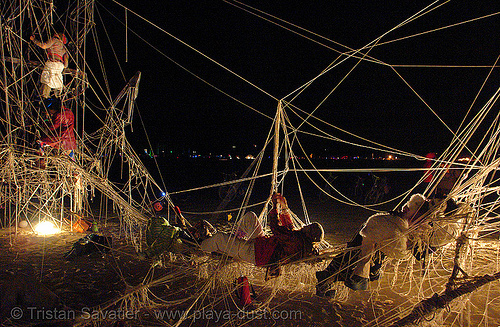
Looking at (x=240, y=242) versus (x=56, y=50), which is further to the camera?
(x=56, y=50)

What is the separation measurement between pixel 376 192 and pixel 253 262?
757 centimetres

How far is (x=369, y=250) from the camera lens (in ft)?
7.77

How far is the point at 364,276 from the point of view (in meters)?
2.41

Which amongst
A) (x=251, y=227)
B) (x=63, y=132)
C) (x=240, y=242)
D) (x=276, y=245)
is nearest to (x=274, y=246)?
(x=276, y=245)

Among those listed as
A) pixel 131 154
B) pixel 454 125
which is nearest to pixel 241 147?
pixel 454 125

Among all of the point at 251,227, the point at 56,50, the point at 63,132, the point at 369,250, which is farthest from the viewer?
the point at 63,132

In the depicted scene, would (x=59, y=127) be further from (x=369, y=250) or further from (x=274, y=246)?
(x=369, y=250)

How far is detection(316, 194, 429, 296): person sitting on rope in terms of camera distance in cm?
231

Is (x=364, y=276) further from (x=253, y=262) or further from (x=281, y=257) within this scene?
(x=253, y=262)

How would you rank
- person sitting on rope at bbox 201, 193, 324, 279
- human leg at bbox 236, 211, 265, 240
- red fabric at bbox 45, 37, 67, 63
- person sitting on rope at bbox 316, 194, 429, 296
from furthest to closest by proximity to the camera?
1. red fabric at bbox 45, 37, 67, 63
2. human leg at bbox 236, 211, 265, 240
3. person sitting on rope at bbox 201, 193, 324, 279
4. person sitting on rope at bbox 316, 194, 429, 296

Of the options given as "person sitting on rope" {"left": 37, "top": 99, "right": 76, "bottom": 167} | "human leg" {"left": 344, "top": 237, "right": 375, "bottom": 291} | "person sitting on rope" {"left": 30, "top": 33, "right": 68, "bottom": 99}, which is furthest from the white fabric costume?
"person sitting on rope" {"left": 30, "top": 33, "right": 68, "bottom": 99}

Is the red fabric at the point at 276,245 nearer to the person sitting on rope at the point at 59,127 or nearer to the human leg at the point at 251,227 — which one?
the human leg at the point at 251,227

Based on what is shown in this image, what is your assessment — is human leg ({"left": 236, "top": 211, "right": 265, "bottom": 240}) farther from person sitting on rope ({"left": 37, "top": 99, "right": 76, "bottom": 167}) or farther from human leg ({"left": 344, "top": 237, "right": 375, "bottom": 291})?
person sitting on rope ({"left": 37, "top": 99, "right": 76, "bottom": 167})

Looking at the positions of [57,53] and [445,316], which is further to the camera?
[57,53]
